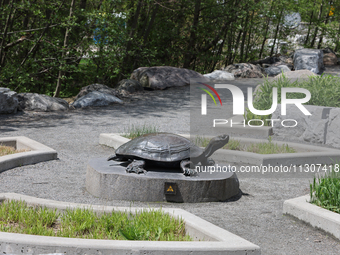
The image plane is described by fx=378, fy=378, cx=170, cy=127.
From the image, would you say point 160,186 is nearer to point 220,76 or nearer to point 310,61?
point 220,76

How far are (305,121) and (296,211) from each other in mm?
4082

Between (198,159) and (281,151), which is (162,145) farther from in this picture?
(281,151)

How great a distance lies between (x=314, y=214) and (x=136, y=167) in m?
2.05

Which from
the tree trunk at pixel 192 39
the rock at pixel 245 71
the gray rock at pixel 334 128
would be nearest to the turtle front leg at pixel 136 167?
the gray rock at pixel 334 128

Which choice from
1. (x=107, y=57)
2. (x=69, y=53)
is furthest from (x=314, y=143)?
(x=69, y=53)

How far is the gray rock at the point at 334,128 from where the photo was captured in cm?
714

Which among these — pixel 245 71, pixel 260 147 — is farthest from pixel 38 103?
pixel 245 71

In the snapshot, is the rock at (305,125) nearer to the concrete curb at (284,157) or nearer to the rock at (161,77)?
the concrete curb at (284,157)

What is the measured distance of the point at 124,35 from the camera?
44.8 feet

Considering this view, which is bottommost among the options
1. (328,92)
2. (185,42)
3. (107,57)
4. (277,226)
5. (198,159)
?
(277,226)

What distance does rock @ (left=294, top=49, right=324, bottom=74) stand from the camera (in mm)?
18172

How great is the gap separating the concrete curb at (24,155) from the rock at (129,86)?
22.5 ft

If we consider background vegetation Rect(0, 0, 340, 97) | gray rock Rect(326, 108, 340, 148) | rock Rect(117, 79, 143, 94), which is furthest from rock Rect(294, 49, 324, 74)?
gray rock Rect(326, 108, 340, 148)

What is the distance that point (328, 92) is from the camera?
8.35 m
